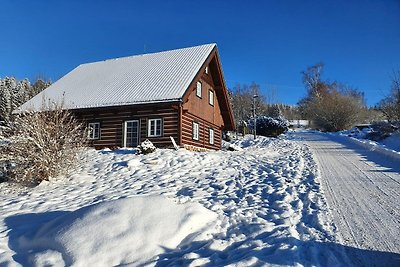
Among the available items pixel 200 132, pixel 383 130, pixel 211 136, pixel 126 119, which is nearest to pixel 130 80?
pixel 126 119

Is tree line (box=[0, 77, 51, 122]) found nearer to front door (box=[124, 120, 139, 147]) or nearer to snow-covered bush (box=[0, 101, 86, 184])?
front door (box=[124, 120, 139, 147])

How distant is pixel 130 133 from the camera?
747 inches

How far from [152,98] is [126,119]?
259 cm

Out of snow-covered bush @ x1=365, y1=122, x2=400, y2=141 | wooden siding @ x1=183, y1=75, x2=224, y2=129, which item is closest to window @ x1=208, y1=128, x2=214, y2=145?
wooden siding @ x1=183, y1=75, x2=224, y2=129

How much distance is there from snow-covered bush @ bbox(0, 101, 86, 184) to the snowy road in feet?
28.3

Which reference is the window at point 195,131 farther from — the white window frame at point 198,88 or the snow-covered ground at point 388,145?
the snow-covered ground at point 388,145

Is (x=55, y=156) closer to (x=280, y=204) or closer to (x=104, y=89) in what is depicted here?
(x=280, y=204)

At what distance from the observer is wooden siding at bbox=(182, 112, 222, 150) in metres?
18.7

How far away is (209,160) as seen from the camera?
1398 cm

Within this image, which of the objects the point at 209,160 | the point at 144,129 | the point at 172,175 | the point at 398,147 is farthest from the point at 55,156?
the point at 398,147

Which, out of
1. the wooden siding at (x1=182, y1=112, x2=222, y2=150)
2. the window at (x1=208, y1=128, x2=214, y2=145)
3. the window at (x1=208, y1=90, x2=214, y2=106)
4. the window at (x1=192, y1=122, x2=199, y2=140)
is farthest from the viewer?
the window at (x1=208, y1=128, x2=214, y2=145)

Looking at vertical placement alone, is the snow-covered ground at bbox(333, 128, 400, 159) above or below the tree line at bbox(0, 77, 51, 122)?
below

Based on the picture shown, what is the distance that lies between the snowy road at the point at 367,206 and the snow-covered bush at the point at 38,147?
28.3ft

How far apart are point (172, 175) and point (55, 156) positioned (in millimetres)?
4077
